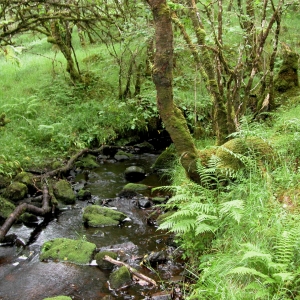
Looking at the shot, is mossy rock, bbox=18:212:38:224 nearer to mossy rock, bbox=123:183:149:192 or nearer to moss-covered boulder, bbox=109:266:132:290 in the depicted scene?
mossy rock, bbox=123:183:149:192

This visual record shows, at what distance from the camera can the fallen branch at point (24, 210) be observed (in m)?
6.38

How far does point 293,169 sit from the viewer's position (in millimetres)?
5215

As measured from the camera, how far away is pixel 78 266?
5.65m

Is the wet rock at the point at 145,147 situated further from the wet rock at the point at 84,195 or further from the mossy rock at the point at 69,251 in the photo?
the mossy rock at the point at 69,251

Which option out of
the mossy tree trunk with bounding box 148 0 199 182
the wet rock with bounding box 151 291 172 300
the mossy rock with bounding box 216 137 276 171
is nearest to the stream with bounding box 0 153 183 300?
the wet rock with bounding box 151 291 172 300

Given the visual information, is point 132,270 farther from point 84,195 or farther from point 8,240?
point 84,195

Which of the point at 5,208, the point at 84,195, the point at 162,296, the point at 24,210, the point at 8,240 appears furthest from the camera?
the point at 84,195

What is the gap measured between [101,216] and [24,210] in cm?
156

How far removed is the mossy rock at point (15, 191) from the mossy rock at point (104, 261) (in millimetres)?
3339

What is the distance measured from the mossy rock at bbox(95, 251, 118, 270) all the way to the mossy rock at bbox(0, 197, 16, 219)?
2742mm

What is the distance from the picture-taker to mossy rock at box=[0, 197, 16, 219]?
739 centimetres

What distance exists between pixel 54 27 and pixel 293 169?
11434 mm

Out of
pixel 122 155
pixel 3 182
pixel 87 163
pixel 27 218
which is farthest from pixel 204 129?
pixel 3 182

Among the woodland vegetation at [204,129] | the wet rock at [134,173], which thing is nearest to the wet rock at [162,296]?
the woodland vegetation at [204,129]
